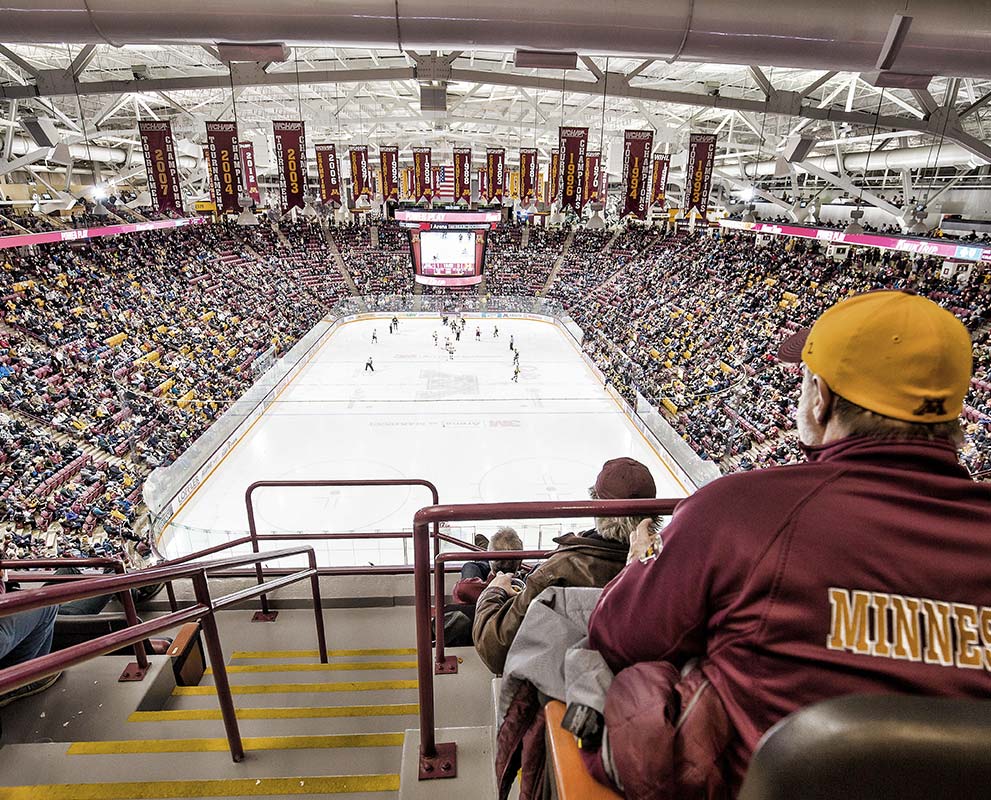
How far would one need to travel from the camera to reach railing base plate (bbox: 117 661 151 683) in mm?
3062

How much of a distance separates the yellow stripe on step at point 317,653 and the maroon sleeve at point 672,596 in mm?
2953

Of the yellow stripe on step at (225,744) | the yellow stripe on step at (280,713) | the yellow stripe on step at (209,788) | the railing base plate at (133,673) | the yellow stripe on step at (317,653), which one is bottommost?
the yellow stripe on step at (317,653)

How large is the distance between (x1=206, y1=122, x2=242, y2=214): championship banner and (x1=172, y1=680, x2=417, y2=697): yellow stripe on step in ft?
31.4

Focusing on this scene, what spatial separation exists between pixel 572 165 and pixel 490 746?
11417 mm

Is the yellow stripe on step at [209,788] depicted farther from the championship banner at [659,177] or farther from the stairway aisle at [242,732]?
the championship banner at [659,177]

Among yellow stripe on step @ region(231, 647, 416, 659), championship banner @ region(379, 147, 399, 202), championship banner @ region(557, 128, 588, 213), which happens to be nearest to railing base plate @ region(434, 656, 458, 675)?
yellow stripe on step @ region(231, 647, 416, 659)

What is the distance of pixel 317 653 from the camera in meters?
3.87

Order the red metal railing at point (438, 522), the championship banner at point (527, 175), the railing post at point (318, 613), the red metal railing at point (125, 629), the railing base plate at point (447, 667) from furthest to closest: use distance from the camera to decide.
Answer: the championship banner at point (527, 175)
the railing post at point (318, 613)
the railing base plate at point (447, 667)
the red metal railing at point (438, 522)
the red metal railing at point (125, 629)

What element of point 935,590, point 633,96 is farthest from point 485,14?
point 633,96

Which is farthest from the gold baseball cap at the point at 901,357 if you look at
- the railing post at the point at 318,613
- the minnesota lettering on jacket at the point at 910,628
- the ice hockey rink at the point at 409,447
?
the ice hockey rink at the point at 409,447

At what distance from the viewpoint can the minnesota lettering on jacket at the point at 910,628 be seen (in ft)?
2.93

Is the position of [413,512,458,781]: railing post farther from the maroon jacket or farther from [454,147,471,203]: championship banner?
[454,147,471,203]: championship banner

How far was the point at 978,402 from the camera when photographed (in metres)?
12.6

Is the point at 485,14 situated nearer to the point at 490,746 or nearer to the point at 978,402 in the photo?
the point at 490,746
